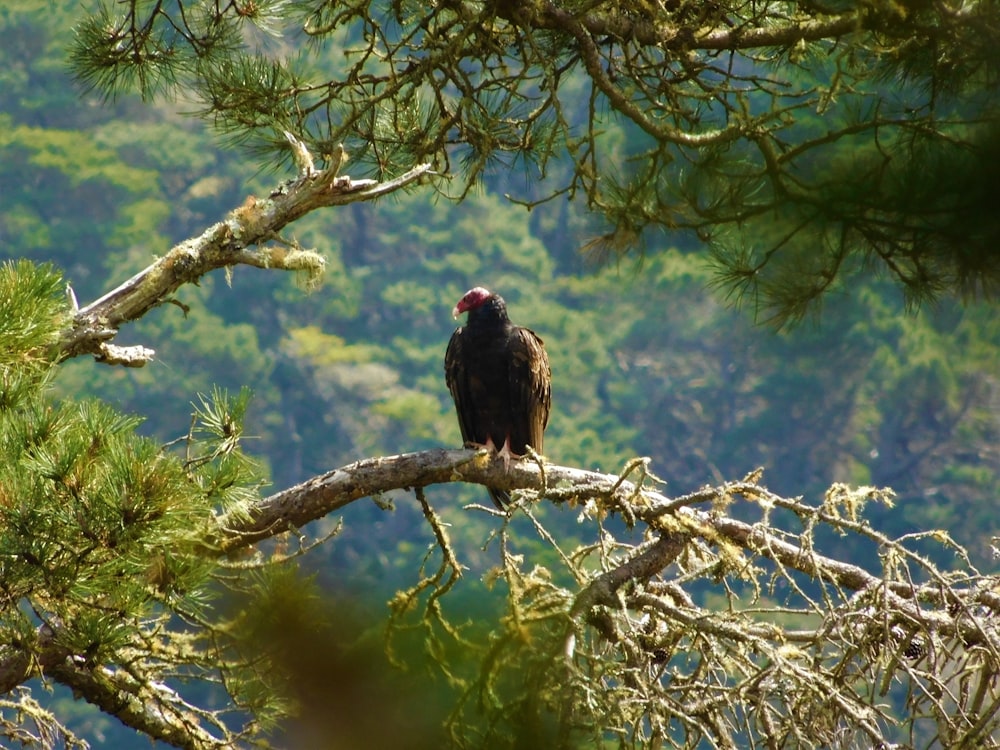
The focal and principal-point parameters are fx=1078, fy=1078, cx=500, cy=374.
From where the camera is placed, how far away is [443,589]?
274cm

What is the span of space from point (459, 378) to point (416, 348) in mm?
18747

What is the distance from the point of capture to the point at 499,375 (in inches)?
165

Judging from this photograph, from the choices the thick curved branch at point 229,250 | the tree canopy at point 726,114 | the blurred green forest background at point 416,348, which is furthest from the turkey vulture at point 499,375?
the blurred green forest background at point 416,348

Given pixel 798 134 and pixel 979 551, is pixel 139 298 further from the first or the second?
pixel 979 551

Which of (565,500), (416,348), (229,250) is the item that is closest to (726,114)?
(565,500)

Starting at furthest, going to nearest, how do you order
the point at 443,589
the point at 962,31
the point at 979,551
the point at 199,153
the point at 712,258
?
the point at 199,153
the point at 979,551
the point at 712,258
the point at 443,589
the point at 962,31

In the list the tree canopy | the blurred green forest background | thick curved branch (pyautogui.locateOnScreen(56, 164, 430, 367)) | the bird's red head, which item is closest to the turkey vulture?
the bird's red head

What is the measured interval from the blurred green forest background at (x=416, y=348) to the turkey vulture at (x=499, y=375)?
1202cm

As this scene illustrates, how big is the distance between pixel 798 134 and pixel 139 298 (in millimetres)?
1819

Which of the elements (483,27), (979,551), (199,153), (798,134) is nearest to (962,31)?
(798,134)

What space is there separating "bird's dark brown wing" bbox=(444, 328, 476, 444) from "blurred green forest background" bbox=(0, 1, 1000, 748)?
1202cm

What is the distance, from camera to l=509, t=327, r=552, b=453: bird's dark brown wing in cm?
417

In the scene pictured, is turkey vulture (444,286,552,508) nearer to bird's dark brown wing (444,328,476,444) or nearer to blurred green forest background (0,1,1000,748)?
bird's dark brown wing (444,328,476,444)

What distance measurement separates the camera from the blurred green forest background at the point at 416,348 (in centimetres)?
1830
